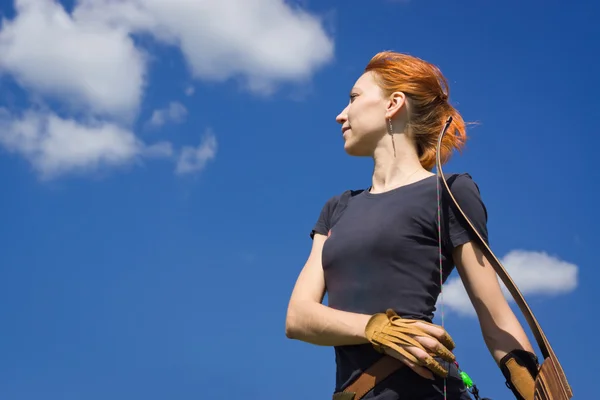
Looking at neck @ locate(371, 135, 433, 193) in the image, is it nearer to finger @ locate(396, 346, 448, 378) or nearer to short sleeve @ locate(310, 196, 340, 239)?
short sleeve @ locate(310, 196, 340, 239)

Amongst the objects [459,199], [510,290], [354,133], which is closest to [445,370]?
[510,290]

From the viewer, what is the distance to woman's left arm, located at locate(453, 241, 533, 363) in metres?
2.61

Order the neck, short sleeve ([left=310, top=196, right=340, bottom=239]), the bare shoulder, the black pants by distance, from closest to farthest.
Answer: the black pants
the bare shoulder
the neck
short sleeve ([left=310, top=196, right=340, bottom=239])

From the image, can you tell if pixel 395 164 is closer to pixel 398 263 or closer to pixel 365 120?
pixel 365 120

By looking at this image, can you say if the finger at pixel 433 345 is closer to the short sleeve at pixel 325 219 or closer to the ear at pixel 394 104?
the short sleeve at pixel 325 219

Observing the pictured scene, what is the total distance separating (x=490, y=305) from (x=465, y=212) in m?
0.36

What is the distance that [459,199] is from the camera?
108 inches

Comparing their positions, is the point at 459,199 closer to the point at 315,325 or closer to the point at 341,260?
the point at 341,260

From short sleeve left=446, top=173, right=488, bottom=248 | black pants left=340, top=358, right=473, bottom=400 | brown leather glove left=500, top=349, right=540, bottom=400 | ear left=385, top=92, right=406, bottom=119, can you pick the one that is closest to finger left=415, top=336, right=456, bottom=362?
black pants left=340, top=358, right=473, bottom=400

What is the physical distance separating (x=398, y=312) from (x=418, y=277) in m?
0.16

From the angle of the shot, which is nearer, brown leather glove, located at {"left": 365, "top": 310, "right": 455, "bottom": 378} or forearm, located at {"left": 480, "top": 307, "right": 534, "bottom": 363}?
brown leather glove, located at {"left": 365, "top": 310, "right": 455, "bottom": 378}

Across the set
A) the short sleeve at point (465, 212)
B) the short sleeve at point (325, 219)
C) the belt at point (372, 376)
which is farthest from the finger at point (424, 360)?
the short sleeve at point (325, 219)

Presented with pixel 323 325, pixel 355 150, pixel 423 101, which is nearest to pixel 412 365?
pixel 323 325

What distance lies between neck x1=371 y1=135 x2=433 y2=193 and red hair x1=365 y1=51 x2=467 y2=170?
65 mm
